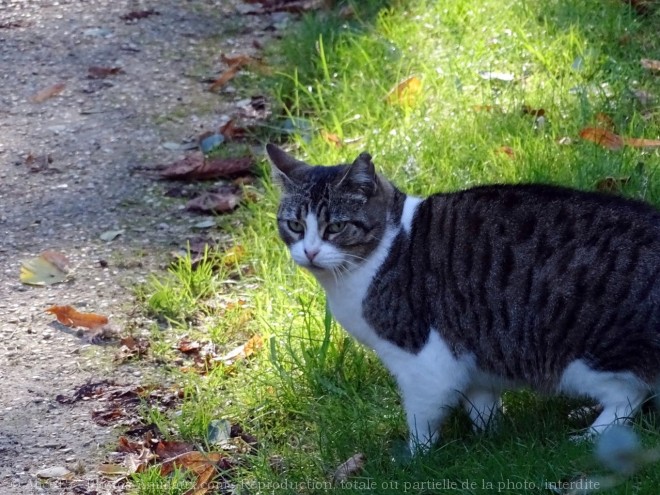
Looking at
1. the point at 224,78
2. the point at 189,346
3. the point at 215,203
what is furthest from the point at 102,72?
the point at 189,346

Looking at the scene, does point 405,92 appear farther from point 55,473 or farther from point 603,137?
point 55,473

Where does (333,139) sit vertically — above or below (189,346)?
above

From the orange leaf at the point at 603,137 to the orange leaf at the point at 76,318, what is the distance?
207 cm

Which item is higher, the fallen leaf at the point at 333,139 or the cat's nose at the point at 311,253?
the cat's nose at the point at 311,253

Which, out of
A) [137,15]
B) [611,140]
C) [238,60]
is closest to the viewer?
[611,140]

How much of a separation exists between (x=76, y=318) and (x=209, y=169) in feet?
3.90

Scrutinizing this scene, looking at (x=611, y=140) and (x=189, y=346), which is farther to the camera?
(x=611, y=140)

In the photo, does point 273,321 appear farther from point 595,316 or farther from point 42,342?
point 595,316

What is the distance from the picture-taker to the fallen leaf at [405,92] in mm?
4703

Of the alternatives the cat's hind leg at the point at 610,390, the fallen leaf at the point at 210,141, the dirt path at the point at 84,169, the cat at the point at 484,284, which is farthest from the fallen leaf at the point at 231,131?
the cat's hind leg at the point at 610,390

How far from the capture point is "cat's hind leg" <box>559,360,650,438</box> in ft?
9.11

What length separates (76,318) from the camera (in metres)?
3.92

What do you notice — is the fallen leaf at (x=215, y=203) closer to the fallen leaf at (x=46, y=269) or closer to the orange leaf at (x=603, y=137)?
the fallen leaf at (x=46, y=269)

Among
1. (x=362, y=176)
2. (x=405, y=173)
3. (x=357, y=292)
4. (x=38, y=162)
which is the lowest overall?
(x=38, y=162)
